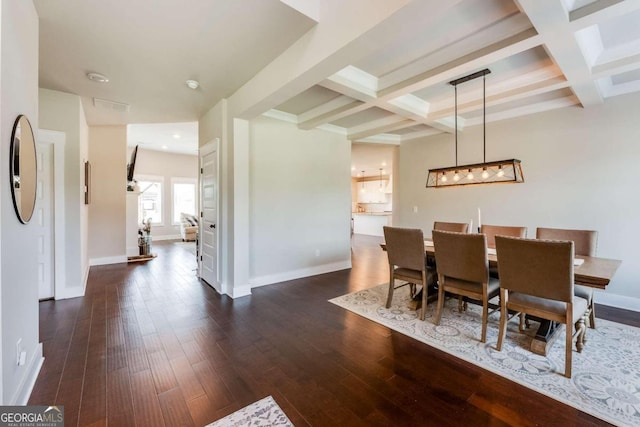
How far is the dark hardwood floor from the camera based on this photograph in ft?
5.40

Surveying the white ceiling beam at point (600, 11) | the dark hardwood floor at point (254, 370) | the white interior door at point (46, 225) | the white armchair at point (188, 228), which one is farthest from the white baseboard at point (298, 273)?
the white armchair at point (188, 228)

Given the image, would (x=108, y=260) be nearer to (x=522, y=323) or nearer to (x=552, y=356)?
(x=522, y=323)

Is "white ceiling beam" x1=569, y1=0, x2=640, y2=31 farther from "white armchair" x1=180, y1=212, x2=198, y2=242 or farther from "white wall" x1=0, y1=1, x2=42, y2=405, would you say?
"white armchair" x1=180, y1=212, x2=198, y2=242

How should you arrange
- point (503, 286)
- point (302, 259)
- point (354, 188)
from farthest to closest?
point (354, 188) → point (302, 259) → point (503, 286)

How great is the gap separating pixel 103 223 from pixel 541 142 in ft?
25.1

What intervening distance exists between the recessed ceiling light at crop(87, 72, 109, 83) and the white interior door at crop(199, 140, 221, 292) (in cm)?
132

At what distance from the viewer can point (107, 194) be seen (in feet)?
17.6

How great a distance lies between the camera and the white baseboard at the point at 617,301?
3.26 metres

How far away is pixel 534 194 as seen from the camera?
13.1ft

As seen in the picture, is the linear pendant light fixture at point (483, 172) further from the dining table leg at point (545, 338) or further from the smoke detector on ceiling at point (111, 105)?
the smoke detector on ceiling at point (111, 105)

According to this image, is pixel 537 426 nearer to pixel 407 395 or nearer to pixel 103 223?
pixel 407 395

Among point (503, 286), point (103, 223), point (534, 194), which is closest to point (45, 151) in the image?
point (103, 223)

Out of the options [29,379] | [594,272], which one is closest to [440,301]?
[594,272]

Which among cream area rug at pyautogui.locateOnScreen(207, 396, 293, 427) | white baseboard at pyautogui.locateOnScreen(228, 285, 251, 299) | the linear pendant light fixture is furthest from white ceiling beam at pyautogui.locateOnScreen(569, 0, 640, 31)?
white baseboard at pyautogui.locateOnScreen(228, 285, 251, 299)
